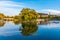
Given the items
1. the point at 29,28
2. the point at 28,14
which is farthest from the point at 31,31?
the point at 28,14

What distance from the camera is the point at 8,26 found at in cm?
327

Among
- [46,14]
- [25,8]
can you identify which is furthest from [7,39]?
[46,14]

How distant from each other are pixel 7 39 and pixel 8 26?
2.29 ft

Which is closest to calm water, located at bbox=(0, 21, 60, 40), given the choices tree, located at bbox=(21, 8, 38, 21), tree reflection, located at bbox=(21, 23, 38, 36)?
tree reflection, located at bbox=(21, 23, 38, 36)

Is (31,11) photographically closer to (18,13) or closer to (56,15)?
(18,13)

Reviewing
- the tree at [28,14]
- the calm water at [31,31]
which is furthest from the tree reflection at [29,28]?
the tree at [28,14]

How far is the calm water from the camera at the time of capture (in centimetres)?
269

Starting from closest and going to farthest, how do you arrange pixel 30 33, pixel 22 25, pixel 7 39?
pixel 7 39 → pixel 30 33 → pixel 22 25

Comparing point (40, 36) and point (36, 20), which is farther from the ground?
point (36, 20)

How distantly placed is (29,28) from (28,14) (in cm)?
35

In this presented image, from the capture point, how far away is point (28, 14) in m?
3.13

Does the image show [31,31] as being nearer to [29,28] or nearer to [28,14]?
[29,28]

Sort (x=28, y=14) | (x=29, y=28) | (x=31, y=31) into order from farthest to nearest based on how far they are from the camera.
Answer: (x=29, y=28), (x=28, y=14), (x=31, y=31)

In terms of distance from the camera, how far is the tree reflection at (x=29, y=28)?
2932mm
